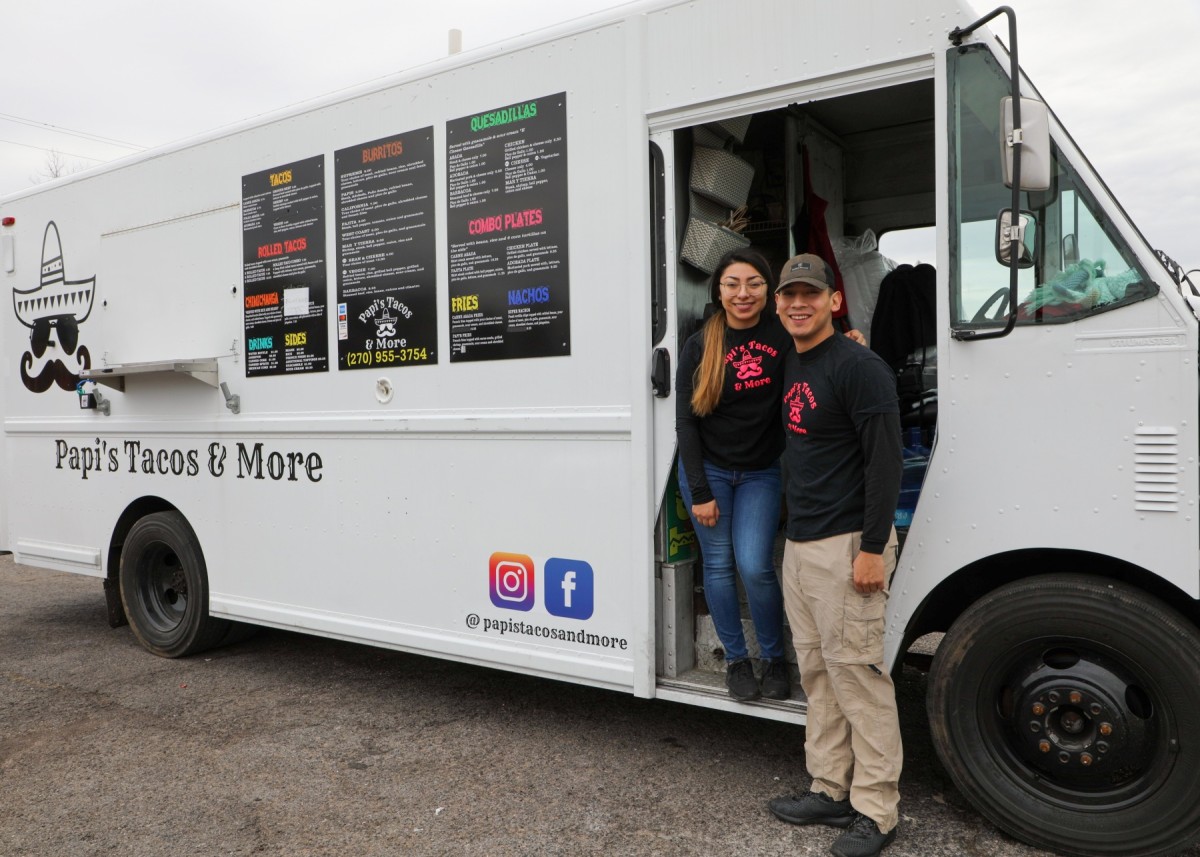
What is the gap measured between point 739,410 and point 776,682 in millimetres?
1025

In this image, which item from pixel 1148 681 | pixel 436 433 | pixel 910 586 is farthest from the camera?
pixel 436 433

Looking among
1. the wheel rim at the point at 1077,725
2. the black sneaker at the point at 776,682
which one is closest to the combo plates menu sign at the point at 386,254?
the black sneaker at the point at 776,682

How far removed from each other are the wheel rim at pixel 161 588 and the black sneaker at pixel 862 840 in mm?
4291

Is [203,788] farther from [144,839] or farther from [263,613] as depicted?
[263,613]

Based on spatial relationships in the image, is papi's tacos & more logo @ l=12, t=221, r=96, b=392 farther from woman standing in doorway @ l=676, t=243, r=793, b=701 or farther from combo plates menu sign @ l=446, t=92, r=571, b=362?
woman standing in doorway @ l=676, t=243, r=793, b=701

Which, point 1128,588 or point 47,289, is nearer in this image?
point 1128,588

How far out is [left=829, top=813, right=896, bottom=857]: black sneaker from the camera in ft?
9.84

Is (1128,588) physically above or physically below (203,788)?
above

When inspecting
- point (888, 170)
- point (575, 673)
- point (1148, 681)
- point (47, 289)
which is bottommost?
point (575, 673)

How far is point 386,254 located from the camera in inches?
175

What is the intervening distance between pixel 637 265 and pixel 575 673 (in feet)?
5.56

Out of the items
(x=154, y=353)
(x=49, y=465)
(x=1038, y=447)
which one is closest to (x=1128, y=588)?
(x=1038, y=447)

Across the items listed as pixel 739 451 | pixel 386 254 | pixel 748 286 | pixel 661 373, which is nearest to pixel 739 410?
pixel 739 451

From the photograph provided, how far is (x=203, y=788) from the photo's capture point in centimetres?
375
